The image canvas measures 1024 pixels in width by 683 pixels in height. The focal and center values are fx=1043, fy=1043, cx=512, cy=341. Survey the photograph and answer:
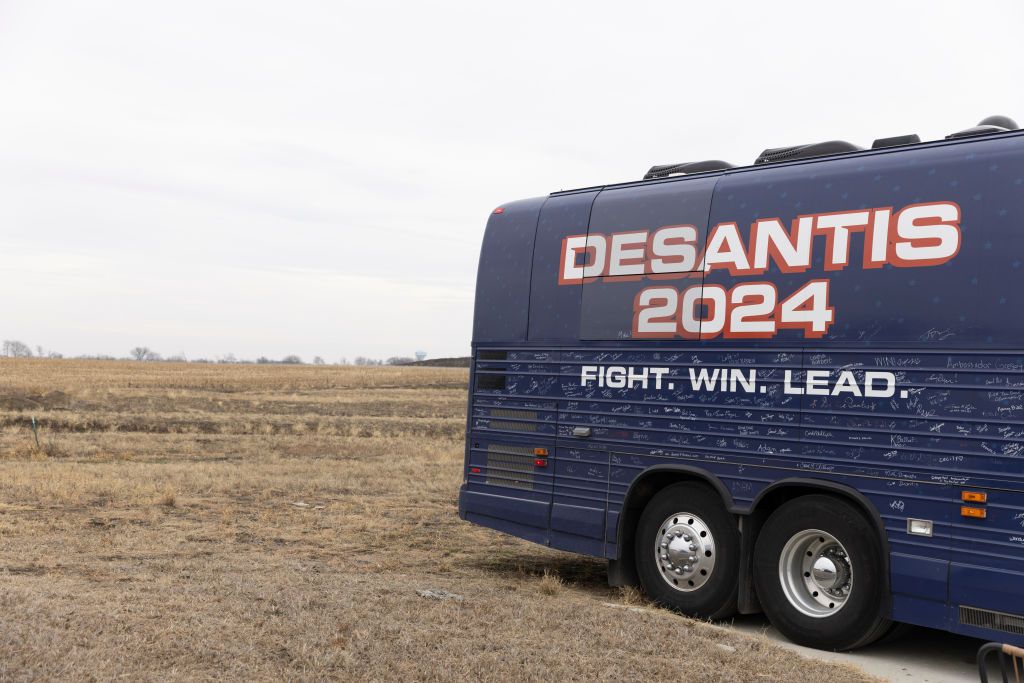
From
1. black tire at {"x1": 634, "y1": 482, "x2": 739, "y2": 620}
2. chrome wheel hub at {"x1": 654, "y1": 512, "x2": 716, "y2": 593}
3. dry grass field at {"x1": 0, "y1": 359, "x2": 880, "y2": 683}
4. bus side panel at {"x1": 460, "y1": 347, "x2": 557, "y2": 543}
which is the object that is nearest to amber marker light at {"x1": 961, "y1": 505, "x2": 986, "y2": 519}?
dry grass field at {"x1": 0, "y1": 359, "x2": 880, "y2": 683}

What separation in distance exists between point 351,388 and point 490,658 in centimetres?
4743

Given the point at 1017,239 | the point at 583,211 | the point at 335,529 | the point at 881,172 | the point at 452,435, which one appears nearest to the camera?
the point at 1017,239

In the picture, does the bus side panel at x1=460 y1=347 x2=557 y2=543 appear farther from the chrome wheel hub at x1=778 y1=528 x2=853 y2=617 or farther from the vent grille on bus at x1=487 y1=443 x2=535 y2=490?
the chrome wheel hub at x1=778 y1=528 x2=853 y2=617

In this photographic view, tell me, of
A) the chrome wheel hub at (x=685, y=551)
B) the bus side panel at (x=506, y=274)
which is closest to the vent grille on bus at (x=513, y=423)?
the bus side panel at (x=506, y=274)

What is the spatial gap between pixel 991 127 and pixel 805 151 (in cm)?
148

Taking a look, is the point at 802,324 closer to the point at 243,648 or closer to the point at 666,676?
the point at 666,676

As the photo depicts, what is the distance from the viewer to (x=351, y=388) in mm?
52719

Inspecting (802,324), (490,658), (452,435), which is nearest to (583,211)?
(802,324)

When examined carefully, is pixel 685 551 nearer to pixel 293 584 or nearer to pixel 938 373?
pixel 938 373

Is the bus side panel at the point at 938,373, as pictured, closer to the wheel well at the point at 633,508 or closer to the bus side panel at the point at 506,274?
the wheel well at the point at 633,508

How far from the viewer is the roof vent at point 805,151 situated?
7.91 metres

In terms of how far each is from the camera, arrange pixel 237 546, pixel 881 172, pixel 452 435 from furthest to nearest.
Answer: pixel 452 435 < pixel 237 546 < pixel 881 172

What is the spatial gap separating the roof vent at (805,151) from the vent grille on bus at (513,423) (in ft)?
9.82

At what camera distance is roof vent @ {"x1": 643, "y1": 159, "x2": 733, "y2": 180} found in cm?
873
